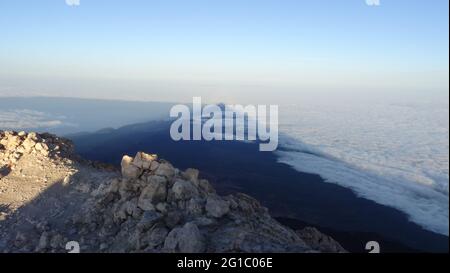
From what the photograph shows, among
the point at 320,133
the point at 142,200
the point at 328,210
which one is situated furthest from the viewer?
the point at 320,133

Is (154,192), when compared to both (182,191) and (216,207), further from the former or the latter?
(216,207)

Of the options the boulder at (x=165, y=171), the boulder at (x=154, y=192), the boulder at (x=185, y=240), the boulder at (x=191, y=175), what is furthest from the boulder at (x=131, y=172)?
the boulder at (x=185, y=240)

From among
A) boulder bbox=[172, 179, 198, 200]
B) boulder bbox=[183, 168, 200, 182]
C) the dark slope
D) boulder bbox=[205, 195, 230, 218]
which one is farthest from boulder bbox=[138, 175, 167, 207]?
the dark slope

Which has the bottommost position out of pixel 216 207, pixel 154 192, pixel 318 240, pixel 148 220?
pixel 318 240

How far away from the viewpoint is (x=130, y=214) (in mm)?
11133

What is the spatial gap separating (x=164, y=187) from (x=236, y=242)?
2890 mm

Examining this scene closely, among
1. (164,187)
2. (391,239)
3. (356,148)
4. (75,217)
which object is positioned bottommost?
(391,239)

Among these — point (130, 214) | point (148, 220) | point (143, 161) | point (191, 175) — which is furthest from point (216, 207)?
point (143, 161)

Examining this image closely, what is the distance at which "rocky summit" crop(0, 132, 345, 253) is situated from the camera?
962 centimetres

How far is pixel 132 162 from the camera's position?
1273 cm

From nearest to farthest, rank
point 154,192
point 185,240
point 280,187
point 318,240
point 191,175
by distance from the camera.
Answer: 1. point 185,240
2. point 154,192
3. point 191,175
4. point 318,240
5. point 280,187

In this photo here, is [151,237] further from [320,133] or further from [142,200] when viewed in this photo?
[320,133]

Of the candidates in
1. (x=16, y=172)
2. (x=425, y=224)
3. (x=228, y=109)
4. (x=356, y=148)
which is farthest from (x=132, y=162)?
(x=228, y=109)

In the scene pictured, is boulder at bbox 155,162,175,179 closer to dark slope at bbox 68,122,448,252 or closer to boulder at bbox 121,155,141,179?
boulder at bbox 121,155,141,179
